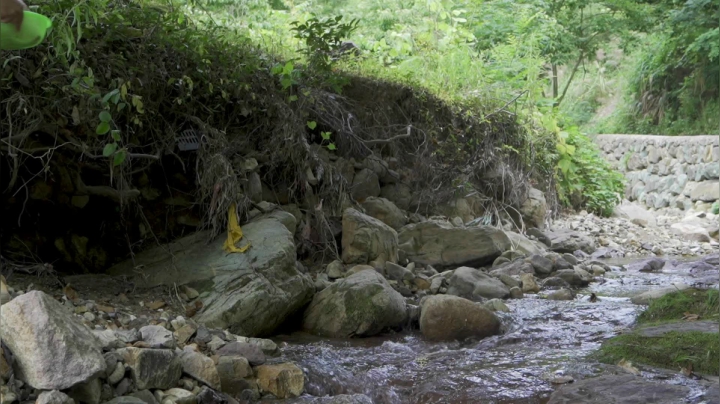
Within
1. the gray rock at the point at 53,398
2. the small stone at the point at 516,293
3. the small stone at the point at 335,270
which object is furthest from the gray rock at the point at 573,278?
the gray rock at the point at 53,398

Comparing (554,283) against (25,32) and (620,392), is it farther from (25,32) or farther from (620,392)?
(25,32)

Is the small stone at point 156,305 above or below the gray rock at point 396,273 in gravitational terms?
above

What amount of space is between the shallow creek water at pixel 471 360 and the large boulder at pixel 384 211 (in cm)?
196

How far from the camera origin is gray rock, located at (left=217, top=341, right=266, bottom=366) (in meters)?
3.57

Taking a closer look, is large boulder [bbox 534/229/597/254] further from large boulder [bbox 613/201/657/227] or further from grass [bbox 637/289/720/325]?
grass [bbox 637/289/720/325]

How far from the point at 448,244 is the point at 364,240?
1.07 m

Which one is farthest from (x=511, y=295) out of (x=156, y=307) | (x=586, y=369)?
(x=156, y=307)

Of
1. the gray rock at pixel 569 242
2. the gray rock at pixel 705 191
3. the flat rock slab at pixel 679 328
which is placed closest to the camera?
the flat rock slab at pixel 679 328

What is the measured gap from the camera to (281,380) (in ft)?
11.2

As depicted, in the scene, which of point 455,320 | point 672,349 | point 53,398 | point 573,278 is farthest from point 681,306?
point 53,398

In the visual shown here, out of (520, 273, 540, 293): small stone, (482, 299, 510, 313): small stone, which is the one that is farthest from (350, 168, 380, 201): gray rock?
(482, 299, 510, 313): small stone

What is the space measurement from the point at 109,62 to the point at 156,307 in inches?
61.6

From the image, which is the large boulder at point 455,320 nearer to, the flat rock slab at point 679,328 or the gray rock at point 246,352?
the flat rock slab at point 679,328

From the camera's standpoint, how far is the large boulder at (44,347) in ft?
8.63
